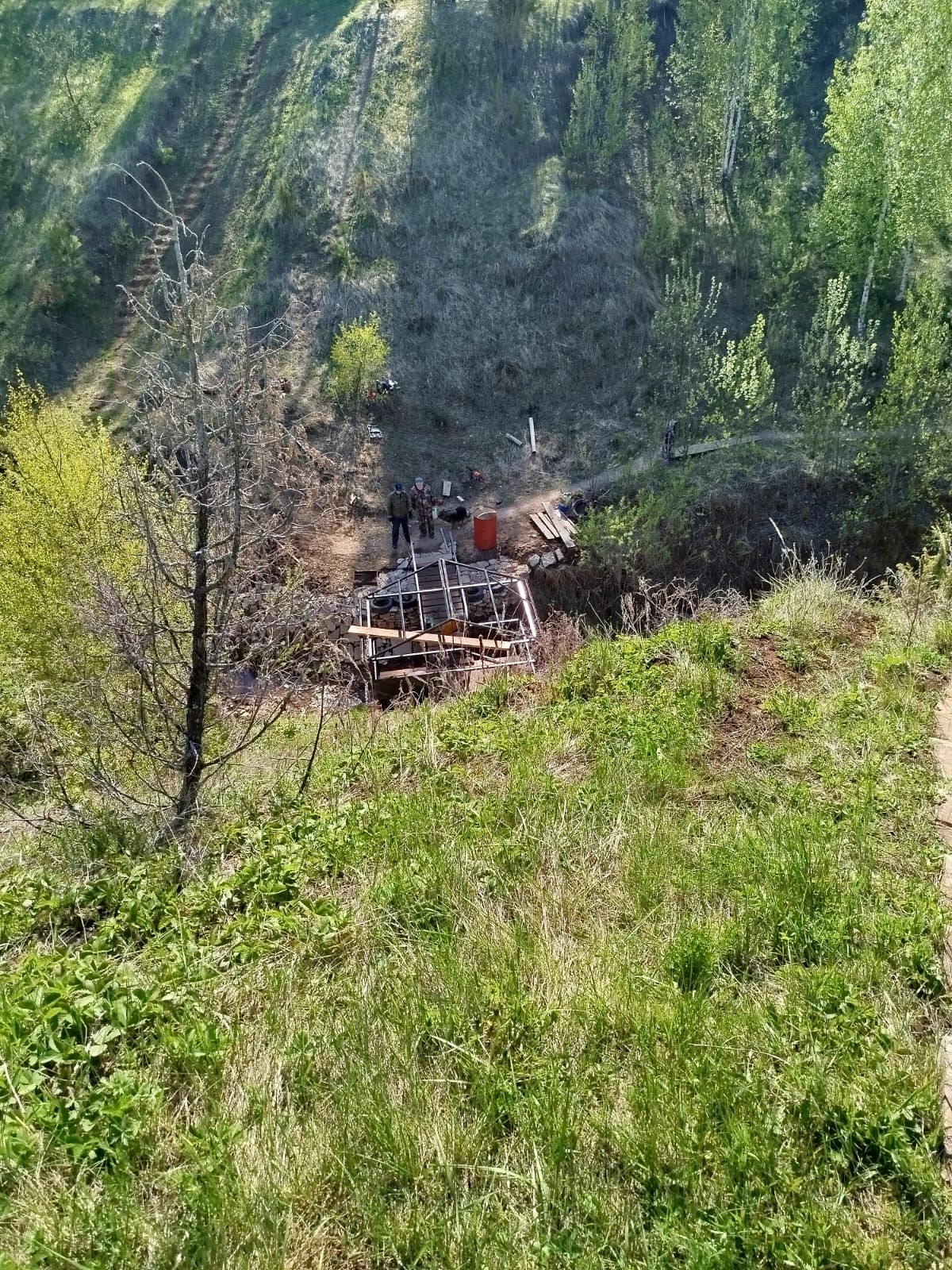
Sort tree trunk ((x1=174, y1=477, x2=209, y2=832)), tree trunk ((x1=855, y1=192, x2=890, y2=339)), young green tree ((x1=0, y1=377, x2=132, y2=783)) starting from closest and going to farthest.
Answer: tree trunk ((x1=174, y1=477, x2=209, y2=832)) → young green tree ((x1=0, y1=377, x2=132, y2=783)) → tree trunk ((x1=855, y1=192, x2=890, y2=339))

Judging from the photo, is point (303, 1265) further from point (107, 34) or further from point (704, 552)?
point (107, 34)

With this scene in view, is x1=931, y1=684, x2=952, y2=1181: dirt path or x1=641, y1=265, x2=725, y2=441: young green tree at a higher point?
x1=641, y1=265, x2=725, y2=441: young green tree

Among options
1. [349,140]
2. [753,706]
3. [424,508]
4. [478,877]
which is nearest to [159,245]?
[349,140]

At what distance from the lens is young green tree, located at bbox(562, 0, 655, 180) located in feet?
76.4

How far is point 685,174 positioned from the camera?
2505cm

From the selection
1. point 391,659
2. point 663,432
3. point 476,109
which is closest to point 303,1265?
point 391,659

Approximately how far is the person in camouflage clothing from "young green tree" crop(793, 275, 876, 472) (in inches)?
342

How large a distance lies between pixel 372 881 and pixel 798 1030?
7.99 feet

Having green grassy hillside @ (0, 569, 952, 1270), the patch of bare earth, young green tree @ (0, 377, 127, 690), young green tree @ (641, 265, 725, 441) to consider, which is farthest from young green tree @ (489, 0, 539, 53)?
green grassy hillside @ (0, 569, 952, 1270)

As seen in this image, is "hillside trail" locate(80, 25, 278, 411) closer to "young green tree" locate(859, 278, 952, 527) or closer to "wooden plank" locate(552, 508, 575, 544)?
"wooden plank" locate(552, 508, 575, 544)

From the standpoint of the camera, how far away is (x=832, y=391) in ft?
52.6

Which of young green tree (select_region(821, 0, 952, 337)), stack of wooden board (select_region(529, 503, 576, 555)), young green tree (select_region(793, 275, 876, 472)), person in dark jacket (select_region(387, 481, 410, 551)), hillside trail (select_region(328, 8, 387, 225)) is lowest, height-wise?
stack of wooden board (select_region(529, 503, 576, 555))

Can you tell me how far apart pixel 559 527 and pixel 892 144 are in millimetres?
11976

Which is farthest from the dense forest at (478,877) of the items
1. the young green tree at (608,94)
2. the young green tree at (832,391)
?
the young green tree at (608,94)
